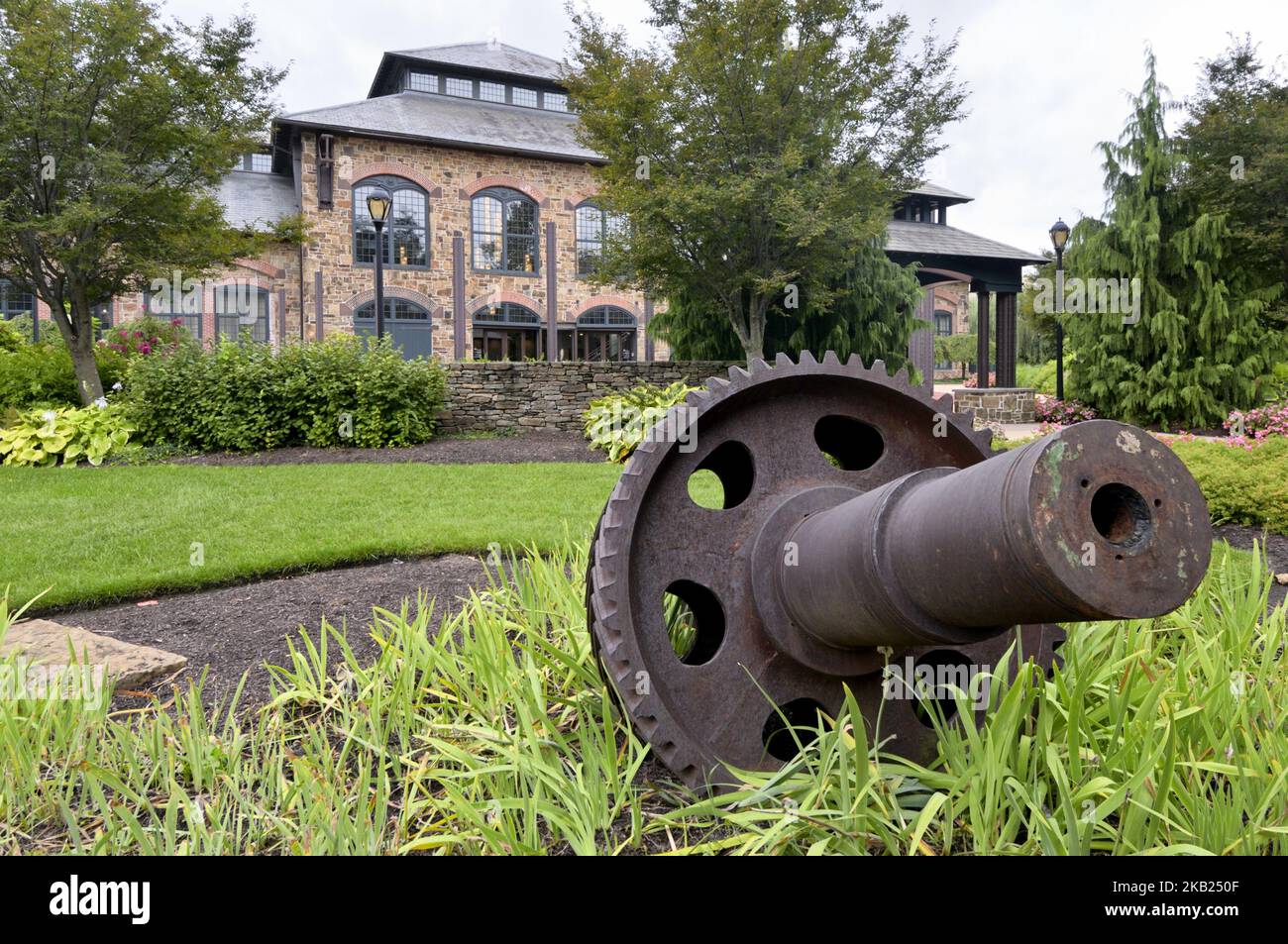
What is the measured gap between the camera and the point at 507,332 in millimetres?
26906

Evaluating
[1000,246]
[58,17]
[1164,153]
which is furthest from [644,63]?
[1000,246]

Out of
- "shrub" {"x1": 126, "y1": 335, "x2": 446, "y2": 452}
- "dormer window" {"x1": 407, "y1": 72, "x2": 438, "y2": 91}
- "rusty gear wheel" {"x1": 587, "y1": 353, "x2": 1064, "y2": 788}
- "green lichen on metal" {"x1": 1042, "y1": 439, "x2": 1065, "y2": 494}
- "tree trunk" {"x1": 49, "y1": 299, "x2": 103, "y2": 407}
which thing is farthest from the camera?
"dormer window" {"x1": 407, "y1": 72, "x2": 438, "y2": 91}

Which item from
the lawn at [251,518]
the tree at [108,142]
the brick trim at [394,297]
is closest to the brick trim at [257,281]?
the brick trim at [394,297]

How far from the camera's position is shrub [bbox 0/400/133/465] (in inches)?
424

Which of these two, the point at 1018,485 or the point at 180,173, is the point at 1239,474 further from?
the point at 180,173

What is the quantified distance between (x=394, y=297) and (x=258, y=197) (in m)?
5.72

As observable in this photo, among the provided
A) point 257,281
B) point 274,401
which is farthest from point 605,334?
point 274,401

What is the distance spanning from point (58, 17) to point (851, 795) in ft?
46.2

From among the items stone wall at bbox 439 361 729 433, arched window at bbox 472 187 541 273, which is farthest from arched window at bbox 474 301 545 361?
stone wall at bbox 439 361 729 433

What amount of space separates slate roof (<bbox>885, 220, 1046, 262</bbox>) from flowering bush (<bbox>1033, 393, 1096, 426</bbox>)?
15.5 feet

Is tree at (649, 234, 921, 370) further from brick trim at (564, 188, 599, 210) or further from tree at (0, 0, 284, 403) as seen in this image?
brick trim at (564, 188, 599, 210)

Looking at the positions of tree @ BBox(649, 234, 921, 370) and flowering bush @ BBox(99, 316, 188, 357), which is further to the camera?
tree @ BBox(649, 234, 921, 370)

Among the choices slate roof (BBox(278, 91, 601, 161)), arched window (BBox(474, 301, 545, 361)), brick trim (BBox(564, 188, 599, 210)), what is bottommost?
arched window (BBox(474, 301, 545, 361))

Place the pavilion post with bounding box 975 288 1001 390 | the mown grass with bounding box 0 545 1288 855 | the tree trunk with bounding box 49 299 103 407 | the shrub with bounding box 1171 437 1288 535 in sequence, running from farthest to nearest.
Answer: the pavilion post with bounding box 975 288 1001 390 < the tree trunk with bounding box 49 299 103 407 < the shrub with bounding box 1171 437 1288 535 < the mown grass with bounding box 0 545 1288 855
